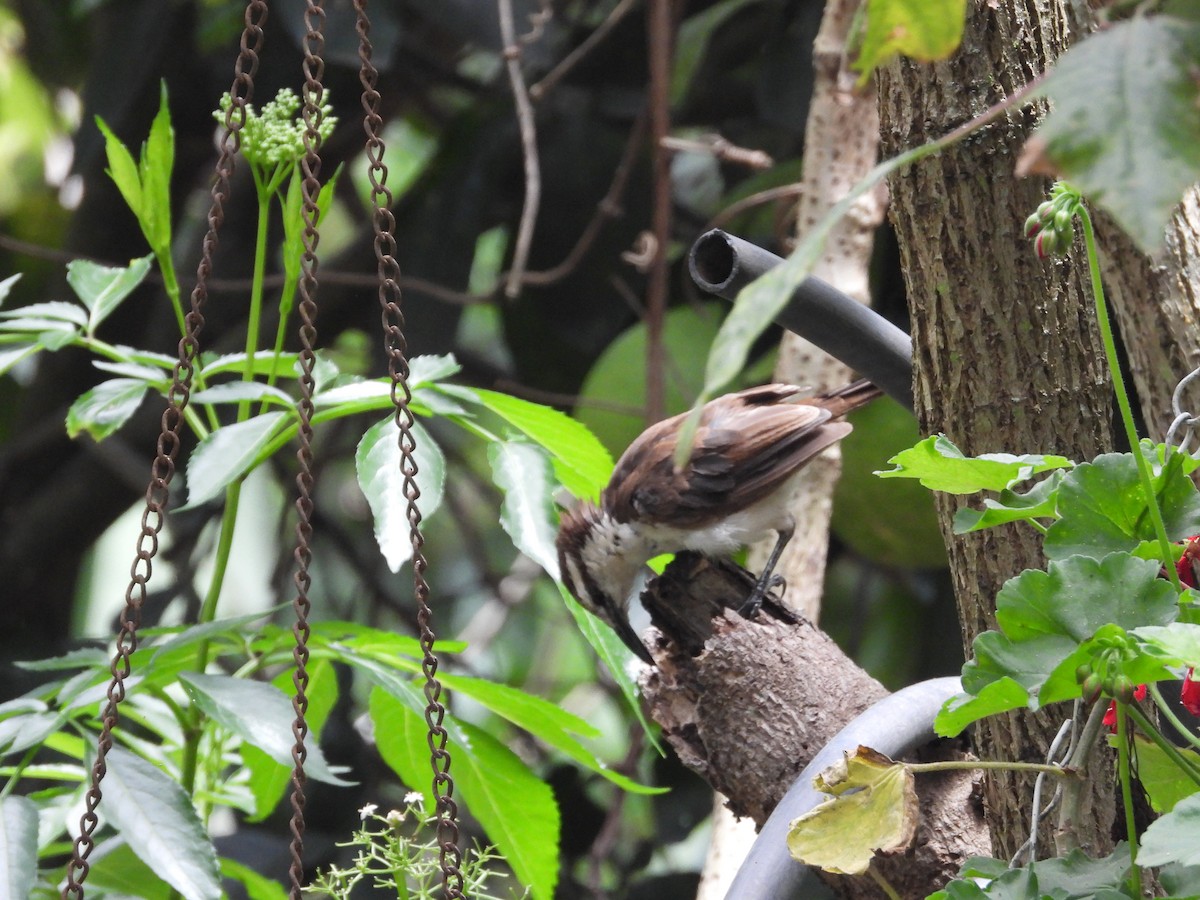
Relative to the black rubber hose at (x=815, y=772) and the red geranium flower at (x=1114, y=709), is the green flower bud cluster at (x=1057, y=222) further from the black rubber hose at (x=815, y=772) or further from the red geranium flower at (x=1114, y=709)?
the black rubber hose at (x=815, y=772)

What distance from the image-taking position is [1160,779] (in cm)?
62

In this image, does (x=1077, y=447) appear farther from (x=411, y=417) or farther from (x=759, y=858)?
(x=411, y=417)

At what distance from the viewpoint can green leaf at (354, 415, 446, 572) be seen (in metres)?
0.90

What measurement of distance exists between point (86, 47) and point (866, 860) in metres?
2.64

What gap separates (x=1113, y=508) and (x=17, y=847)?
75 centimetres

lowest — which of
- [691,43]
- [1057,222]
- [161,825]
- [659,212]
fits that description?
[161,825]

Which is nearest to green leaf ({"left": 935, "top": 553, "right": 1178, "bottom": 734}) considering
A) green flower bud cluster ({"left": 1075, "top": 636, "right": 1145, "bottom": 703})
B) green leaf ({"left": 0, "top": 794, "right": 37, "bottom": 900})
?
green flower bud cluster ({"left": 1075, "top": 636, "right": 1145, "bottom": 703})

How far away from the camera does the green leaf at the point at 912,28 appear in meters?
0.35

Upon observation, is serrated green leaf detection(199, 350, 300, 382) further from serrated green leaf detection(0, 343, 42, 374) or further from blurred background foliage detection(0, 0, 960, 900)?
blurred background foliage detection(0, 0, 960, 900)

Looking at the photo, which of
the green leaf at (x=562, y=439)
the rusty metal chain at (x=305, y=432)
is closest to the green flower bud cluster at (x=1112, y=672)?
the rusty metal chain at (x=305, y=432)

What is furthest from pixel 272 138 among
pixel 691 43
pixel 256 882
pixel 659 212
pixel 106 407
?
pixel 691 43

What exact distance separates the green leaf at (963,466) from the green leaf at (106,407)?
0.66m

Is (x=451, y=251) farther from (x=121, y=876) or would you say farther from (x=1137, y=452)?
(x=1137, y=452)

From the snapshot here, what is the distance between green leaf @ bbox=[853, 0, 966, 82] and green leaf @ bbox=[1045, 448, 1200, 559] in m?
0.27
